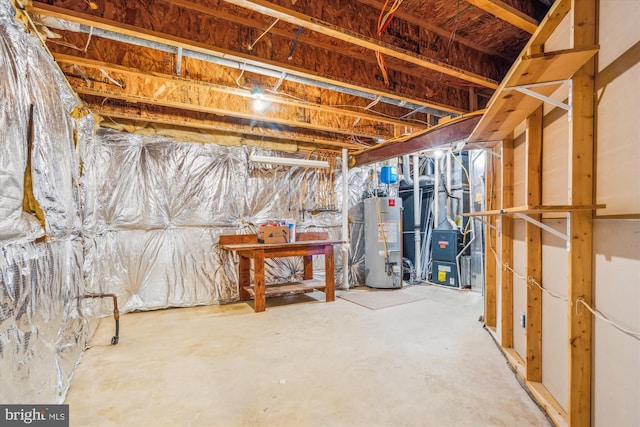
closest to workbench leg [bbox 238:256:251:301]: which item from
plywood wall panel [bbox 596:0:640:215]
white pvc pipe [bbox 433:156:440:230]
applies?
white pvc pipe [bbox 433:156:440:230]

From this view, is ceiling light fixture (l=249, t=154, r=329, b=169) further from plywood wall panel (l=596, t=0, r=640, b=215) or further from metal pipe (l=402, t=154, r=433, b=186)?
plywood wall panel (l=596, t=0, r=640, b=215)

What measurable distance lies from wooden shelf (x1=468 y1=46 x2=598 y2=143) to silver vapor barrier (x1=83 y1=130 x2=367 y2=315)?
303cm

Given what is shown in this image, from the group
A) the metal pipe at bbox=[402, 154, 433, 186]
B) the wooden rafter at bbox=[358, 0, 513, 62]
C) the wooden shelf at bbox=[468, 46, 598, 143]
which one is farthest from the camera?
the metal pipe at bbox=[402, 154, 433, 186]

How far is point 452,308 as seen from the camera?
3.78 meters

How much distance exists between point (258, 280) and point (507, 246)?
2.58 metres

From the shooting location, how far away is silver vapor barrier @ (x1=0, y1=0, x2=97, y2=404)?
1338mm

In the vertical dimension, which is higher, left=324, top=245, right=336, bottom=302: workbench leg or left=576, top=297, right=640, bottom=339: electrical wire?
left=576, top=297, right=640, bottom=339: electrical wire

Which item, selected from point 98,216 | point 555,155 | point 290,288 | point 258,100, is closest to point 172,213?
point 98,216

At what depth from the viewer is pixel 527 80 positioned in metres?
1.47

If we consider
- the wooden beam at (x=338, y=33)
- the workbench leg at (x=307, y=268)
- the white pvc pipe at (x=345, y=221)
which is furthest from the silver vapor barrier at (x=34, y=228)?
the white pvc pipe at (x=345, y=221)

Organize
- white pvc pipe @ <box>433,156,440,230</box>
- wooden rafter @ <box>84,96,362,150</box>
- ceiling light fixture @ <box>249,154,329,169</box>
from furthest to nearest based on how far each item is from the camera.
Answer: white pvc pipe @ <box>433,156,440,230</box>
ceiling light fixture @ <box>249,154,329,169</box>
wooden rafter @ <box>84,96,362,150</box>

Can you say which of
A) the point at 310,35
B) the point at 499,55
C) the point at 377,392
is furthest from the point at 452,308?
the point at 310,35

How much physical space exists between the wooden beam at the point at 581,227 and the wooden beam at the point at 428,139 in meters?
1.46

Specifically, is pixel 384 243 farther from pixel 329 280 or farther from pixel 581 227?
pixel 581 227
